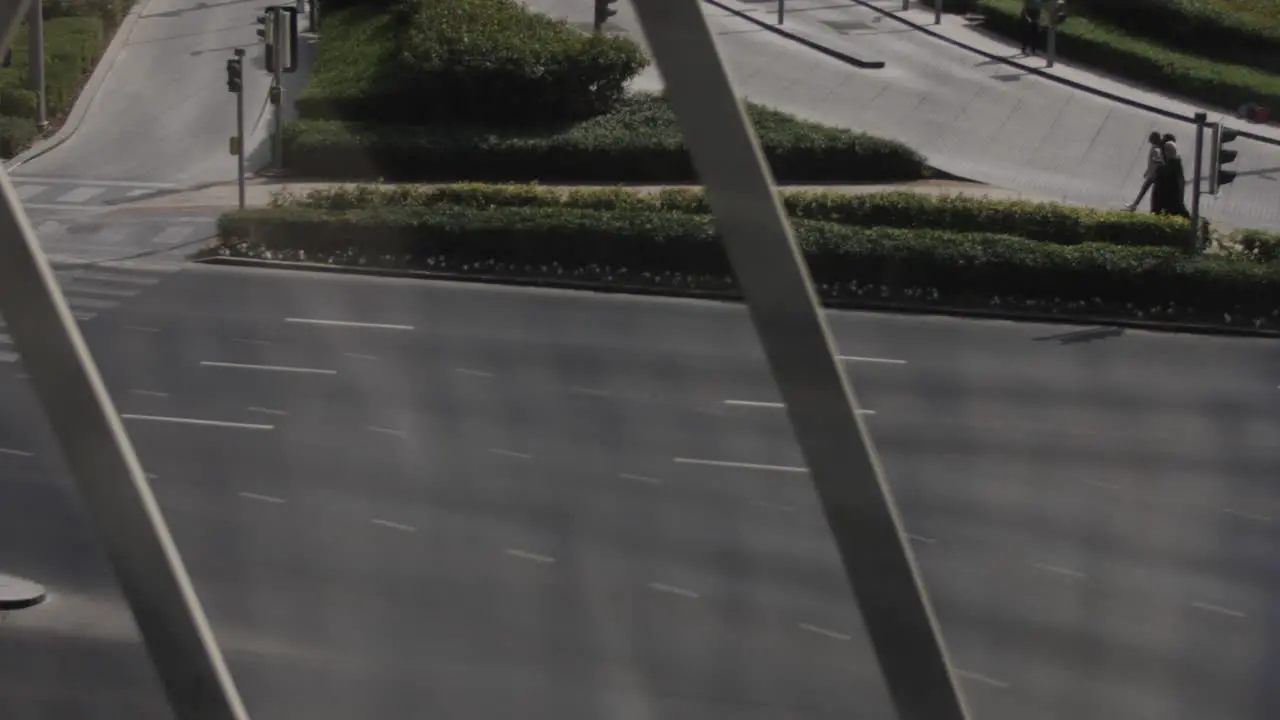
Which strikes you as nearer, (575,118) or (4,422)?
(4,422)

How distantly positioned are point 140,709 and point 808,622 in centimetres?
126

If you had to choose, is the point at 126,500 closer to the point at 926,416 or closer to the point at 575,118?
the point at 926,416

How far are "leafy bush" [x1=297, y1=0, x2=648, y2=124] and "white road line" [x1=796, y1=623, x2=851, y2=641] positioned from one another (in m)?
3.95

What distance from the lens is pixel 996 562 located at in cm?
351

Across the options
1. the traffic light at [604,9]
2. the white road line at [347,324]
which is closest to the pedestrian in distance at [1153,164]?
the traffic light at [604,9]

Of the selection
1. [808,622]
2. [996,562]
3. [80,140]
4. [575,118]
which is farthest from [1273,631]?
[575,118]

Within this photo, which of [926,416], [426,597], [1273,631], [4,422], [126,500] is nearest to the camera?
[126,500]

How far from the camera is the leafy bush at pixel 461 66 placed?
760 centimetres

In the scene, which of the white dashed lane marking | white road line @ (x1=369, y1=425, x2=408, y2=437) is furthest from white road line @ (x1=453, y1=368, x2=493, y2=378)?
the white dashed lane marking

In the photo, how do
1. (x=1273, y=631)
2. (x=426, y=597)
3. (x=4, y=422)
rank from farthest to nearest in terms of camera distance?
(x=4, y=422), (x=426, y=597), (x=1273, y=631)

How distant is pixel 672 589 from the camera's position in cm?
350

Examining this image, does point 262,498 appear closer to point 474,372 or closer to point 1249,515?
point 474,372

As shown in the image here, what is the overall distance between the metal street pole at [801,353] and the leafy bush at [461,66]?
576 centimetres

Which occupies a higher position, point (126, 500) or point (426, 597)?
point (126, 500)
